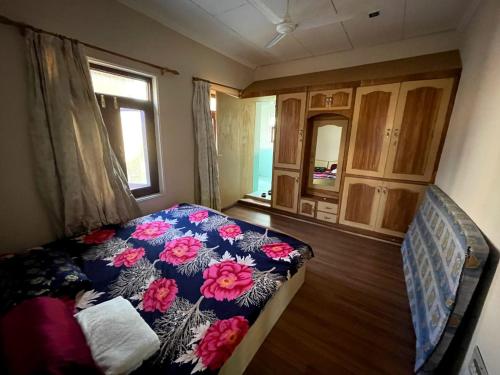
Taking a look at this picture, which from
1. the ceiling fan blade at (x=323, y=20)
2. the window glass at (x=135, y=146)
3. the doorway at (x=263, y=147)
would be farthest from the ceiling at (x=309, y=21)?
the doorway at (x=263, y=147)

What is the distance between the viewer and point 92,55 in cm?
188

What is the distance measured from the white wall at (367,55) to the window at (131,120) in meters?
2.26

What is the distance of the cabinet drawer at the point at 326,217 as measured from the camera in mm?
3232

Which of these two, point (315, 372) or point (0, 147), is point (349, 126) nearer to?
point (315, 372)

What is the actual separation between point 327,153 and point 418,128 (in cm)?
115

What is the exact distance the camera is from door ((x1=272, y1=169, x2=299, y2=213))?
353cm

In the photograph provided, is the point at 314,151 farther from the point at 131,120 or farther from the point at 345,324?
the point at 131,120

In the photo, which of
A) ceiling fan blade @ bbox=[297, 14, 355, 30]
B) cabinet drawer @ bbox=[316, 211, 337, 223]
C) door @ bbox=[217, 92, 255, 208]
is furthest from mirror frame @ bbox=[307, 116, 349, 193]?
ceiling fan blade @ bbox=[297, 14, 355, 30]

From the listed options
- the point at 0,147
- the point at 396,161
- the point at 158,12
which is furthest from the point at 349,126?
the point at 0,147

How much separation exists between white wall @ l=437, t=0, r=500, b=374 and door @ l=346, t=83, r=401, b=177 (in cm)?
60

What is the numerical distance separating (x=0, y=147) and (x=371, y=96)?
3.77 m

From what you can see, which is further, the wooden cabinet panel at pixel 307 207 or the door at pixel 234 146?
the door at pixel 234 146

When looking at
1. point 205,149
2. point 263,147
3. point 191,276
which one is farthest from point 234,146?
point 191,276

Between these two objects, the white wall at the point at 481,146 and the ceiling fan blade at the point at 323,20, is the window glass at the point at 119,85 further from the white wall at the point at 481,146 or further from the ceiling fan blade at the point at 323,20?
the white wall at the point at 481,146
